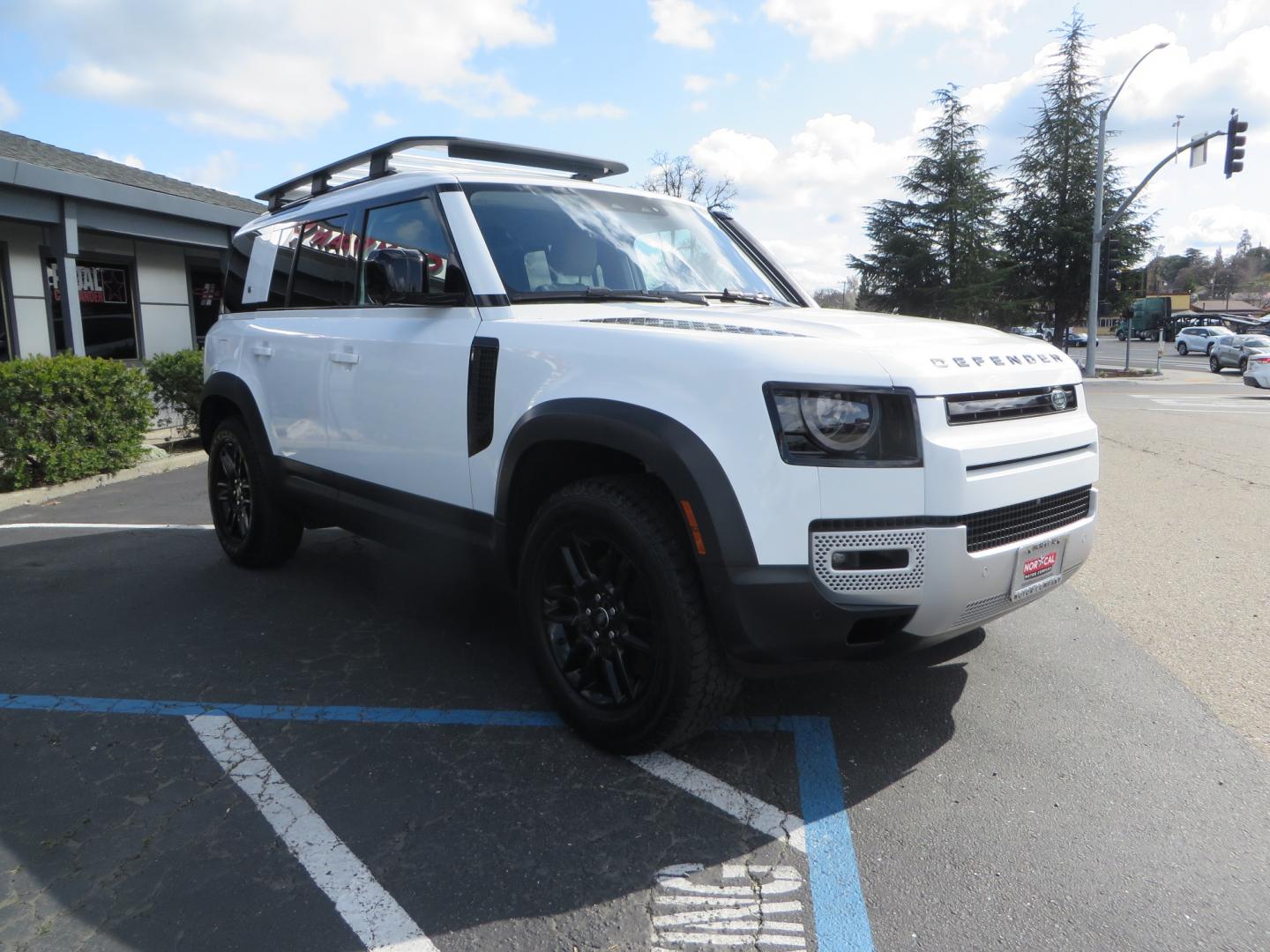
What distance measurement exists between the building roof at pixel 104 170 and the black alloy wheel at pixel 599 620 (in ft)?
37.9

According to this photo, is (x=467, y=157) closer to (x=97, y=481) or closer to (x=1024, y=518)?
(x=1024, y=518)

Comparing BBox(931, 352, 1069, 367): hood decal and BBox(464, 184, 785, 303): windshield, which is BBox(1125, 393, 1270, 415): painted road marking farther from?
BBox(931, 352, 1069, 367): hood decal

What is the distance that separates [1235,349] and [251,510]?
3508cm

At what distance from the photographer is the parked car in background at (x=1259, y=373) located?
71.6ft

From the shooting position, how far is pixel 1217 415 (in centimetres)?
1560

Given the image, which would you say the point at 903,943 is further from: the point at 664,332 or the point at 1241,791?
the point at 664,332

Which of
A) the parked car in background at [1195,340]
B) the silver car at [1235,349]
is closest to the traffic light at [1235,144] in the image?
the silver car at [1235,349]

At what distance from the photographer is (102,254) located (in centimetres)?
1448

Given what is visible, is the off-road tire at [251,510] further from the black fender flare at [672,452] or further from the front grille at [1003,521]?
the front grille at [1003,521]

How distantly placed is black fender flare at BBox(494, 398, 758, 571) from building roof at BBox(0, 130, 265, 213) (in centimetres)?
1155

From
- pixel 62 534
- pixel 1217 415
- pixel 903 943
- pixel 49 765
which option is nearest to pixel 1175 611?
pixel 903 943

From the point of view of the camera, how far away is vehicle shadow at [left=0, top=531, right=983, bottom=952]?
2383 millimetres

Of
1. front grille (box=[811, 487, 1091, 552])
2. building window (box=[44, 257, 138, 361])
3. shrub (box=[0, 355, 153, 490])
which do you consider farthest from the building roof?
front grille (box=[811, 487, 1091, 552])

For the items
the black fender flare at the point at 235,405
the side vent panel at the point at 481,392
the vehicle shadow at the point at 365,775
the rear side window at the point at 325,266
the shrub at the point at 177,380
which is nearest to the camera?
the vehicle shadow at the point at 365,775
